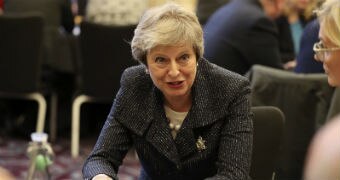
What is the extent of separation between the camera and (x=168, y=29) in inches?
72.9

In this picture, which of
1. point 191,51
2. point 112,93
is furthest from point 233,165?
point 112,93

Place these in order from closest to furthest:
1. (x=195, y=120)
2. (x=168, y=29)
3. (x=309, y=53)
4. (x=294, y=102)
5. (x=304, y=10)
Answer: (x=168, y=29), (x=195, y=120), (x=294, y=102), (x=309, y=53), (x=304, y=10)

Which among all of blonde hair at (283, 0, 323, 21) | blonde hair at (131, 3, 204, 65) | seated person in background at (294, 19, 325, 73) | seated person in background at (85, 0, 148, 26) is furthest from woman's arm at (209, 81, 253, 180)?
blonde hair at (283, 0, 323, 21)

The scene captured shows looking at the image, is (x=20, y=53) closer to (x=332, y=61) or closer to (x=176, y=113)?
(x=176, y=113)

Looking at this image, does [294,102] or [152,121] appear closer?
[152,121]

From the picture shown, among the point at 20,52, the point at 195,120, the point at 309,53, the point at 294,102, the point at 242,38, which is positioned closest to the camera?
the point at 195,120

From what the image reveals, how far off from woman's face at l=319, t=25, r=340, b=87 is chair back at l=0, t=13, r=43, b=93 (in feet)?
7.97

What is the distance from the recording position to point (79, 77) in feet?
13.8

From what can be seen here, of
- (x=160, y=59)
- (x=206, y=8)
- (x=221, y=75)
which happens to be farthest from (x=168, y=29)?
(x=206, y=8)

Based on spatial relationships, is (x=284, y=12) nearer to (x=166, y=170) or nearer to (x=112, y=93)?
(x=112, y=93)

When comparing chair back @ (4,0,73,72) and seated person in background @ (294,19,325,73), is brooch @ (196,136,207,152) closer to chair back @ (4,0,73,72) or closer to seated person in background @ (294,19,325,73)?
seated person in background @ (294,19,325,73)

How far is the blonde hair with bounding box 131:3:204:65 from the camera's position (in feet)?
6.08

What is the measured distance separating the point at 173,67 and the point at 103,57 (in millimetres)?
2052

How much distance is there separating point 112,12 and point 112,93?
62 cm
